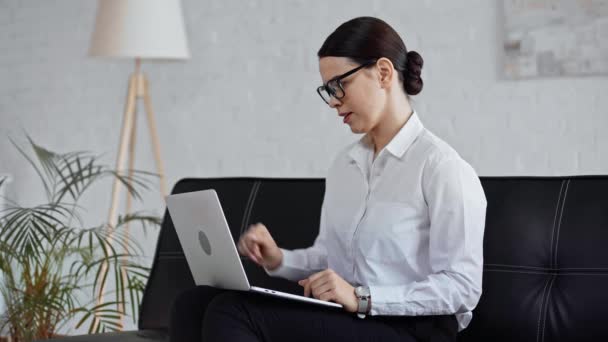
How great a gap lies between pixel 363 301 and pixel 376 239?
223mm

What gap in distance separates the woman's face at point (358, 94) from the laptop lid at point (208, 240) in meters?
0.43

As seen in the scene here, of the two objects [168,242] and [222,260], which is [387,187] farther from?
[168,242]

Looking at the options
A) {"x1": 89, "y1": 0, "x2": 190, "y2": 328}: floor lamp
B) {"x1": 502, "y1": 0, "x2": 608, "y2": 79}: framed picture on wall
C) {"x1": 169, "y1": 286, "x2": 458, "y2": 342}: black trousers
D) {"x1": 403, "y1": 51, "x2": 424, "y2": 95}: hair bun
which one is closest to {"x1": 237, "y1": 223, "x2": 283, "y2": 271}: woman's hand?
{"x1": 169, "y1": 286, "x2": 458, "y2": 342}: black trousers

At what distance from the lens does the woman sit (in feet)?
5.98

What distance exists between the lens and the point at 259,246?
2205 mm

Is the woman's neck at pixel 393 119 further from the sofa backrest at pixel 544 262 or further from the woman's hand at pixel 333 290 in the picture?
the woman's hand at pixel 333 290

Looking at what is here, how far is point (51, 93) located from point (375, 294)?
9.82ft

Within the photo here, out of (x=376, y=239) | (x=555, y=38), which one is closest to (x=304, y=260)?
(x=376, y=239)

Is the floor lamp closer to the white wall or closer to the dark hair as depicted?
the white wall

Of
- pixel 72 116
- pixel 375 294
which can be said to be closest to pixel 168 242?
pixel 375 294

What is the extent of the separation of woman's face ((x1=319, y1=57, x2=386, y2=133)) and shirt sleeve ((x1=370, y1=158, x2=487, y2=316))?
9.0 inches

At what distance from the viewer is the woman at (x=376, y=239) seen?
1824 millimetres

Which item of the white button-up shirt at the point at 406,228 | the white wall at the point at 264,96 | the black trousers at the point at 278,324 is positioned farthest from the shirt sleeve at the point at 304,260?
the white wall at the point at 264,96

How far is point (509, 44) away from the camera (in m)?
3.40
